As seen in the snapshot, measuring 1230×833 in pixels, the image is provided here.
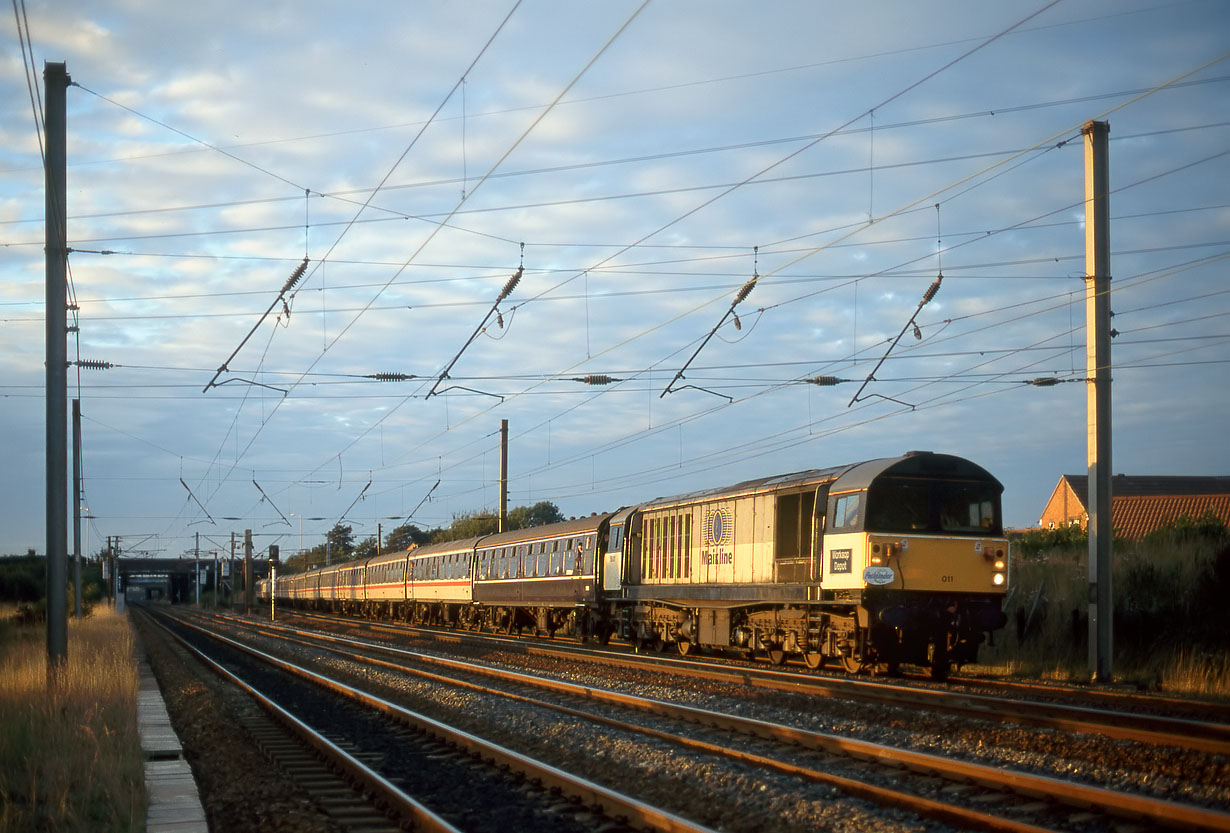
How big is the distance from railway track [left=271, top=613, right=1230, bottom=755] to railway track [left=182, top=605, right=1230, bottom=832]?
2.38 meters

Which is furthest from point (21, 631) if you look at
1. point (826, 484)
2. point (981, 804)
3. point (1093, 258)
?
point (981, 804)

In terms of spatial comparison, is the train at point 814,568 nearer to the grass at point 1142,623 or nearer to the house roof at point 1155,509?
the grass at point 1142,623

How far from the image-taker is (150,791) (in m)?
10.4

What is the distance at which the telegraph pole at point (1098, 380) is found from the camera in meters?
18.9

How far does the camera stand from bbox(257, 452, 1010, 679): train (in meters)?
18.4

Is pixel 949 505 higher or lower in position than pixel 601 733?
higher

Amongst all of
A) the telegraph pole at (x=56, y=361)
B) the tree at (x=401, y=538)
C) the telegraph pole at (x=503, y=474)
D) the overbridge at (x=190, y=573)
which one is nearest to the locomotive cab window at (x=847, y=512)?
the telegraph pole at (x=56, y=361)

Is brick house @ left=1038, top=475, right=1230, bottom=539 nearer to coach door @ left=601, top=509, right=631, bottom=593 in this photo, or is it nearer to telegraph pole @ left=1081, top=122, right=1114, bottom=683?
coach door @ left=601, top=509, right=631, bottom=593

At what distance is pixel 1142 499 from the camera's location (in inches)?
2068

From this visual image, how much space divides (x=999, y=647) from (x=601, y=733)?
41.2 ft

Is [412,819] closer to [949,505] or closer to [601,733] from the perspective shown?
[601,733]

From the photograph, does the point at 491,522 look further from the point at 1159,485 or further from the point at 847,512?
the point at 847,512

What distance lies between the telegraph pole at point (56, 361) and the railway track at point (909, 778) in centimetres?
679

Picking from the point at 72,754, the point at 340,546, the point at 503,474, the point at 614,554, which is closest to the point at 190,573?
the point at 340,546
